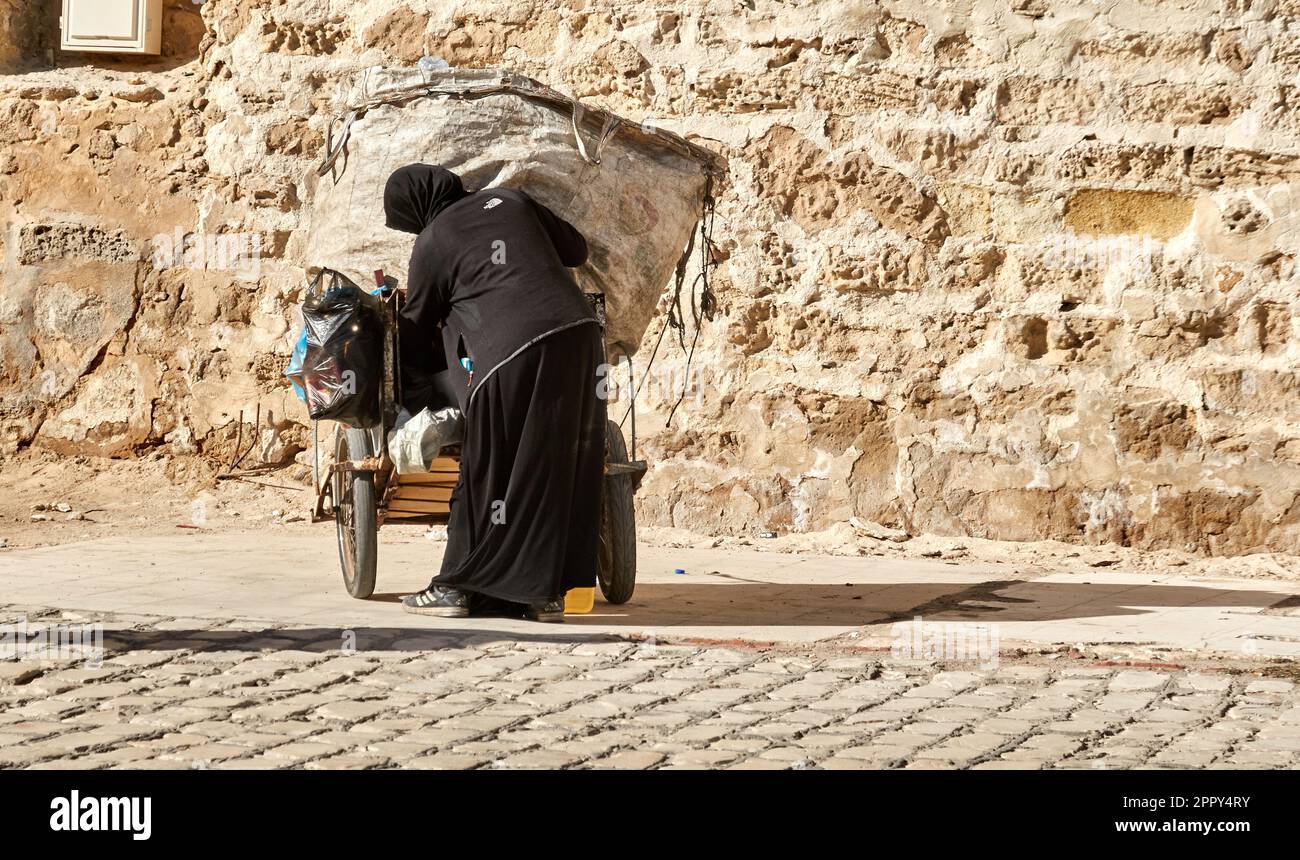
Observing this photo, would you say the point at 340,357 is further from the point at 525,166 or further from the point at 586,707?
the point at 586,707

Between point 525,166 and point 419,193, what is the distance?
0.55m

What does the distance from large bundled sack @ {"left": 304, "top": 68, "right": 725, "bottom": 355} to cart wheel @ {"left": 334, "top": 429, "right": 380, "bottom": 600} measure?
73 cm

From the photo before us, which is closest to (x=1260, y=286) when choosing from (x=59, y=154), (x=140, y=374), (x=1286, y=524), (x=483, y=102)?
(x=1286, y=524)

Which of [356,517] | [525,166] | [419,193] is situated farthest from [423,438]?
[525,166]

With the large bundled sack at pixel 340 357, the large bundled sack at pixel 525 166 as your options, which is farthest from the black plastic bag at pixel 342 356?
the large bundled sack at pixel 525 166

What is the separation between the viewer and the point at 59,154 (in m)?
7.94

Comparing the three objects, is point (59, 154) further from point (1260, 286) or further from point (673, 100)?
point (1260, 286)

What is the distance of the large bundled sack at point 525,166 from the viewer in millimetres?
5395

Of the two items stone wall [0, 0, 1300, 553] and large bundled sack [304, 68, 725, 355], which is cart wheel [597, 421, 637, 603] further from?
stone wall [0, 0, 1300, 553]

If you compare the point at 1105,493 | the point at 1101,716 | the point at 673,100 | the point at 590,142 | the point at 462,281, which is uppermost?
the point at 673,100

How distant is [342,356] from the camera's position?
4.75 meters

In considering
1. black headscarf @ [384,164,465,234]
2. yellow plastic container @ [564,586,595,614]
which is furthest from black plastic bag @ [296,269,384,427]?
yellow plastic container @ [564,586,595,614]

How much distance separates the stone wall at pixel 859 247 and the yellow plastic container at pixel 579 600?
226 centimetres

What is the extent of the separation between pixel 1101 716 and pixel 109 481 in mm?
5521
